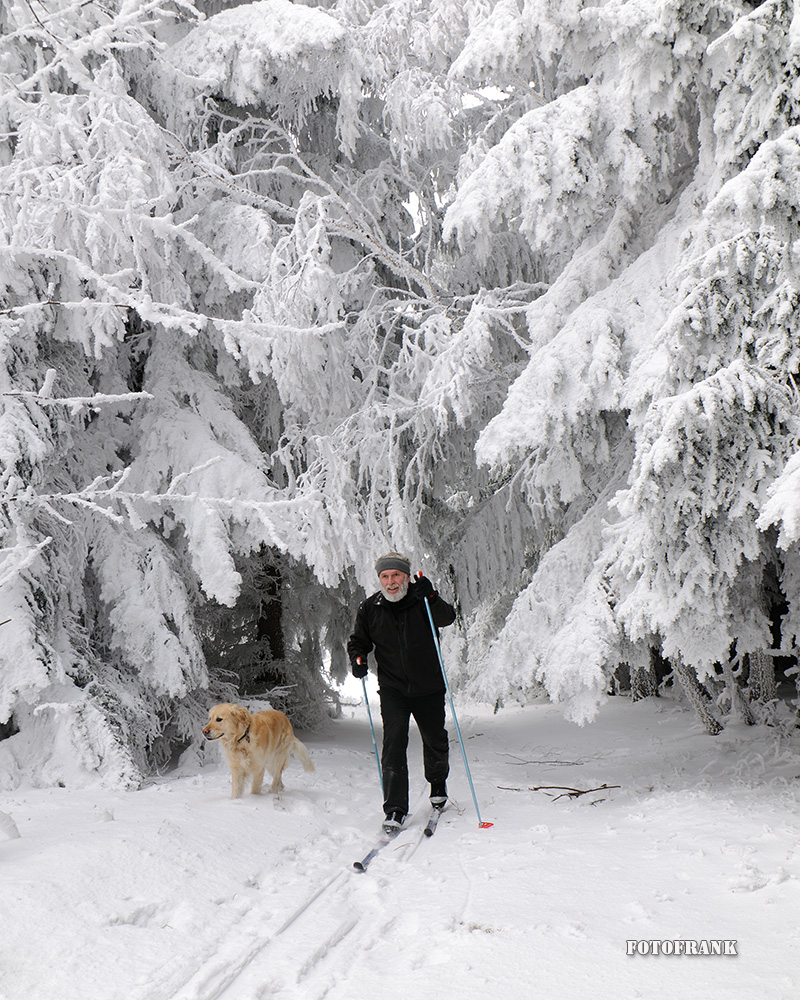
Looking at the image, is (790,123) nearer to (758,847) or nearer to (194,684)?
(758,847)

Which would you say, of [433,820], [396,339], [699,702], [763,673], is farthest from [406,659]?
[763,673]

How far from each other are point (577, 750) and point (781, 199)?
18.8ft

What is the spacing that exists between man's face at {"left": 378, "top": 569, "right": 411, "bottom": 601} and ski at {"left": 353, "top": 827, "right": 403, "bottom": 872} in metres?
1.42

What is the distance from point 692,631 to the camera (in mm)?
4539

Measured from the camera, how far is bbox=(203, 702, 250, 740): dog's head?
504cm

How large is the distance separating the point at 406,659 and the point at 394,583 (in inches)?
19.9

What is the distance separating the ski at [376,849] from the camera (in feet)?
12.4

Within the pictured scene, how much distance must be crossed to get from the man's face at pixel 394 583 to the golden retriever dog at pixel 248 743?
128 centimetres

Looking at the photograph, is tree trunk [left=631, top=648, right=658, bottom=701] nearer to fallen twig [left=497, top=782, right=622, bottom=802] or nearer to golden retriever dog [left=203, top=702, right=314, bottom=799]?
fallen twig [left=497, top=782, right=622, bottom=802]

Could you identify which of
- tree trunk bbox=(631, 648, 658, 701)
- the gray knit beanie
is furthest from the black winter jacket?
tree trunk bbox=(631, 648, 658, 701)

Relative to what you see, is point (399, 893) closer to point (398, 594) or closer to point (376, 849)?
point (376, 849)

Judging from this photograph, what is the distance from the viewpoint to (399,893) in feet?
11.3

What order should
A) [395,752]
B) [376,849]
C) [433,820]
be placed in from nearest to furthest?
[376,849]
[433,820]
[395,752]

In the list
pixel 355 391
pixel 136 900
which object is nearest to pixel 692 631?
pixel 136 900
